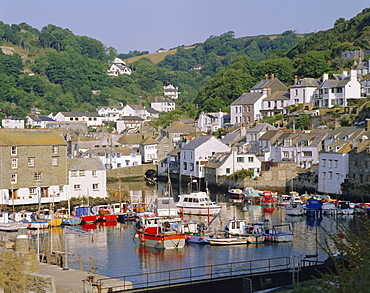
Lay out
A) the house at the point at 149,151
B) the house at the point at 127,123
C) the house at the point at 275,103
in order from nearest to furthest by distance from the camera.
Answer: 1. the house at the point at 149,151
2. the house at the point at 275,103
3. the house at the point at 127,123

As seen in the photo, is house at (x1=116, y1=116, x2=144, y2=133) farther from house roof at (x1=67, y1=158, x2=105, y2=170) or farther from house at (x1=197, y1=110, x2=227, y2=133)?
house roof at (x1=67, y1=158, x2=105, y2=170)

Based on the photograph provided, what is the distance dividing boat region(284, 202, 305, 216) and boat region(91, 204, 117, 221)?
1296 cm

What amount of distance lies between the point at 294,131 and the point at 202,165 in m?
10.7

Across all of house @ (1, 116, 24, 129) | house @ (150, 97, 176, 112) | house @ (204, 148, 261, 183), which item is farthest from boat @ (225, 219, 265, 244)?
house @ (150, 97, 176, 112)

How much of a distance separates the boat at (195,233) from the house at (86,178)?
1360 centimetres

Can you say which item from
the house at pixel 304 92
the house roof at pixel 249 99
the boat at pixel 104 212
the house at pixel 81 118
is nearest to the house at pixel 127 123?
the house at pixel 81 118

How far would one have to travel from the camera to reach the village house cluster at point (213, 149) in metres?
49.4

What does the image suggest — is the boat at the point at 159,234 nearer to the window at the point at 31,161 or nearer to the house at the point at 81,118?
the window at the point at 31,161

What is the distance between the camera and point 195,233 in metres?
39.2

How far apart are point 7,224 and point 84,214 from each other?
599 cm

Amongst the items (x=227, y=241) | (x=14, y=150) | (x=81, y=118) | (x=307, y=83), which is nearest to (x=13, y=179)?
(x=14, y=150)

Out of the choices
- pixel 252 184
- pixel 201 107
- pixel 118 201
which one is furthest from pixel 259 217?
pixel 201 107

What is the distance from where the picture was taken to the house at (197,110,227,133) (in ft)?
325

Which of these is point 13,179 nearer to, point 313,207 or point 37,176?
point 37,176
